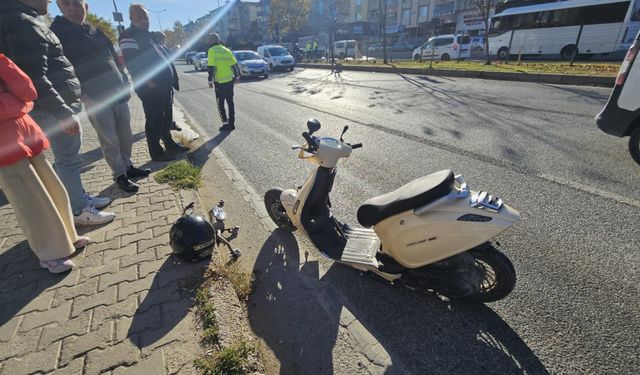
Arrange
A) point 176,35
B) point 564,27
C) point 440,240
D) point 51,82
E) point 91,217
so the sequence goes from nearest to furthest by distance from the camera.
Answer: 1. point 440,240
2. point 51,82
3. point 91,217
4. point 564,27
5. point 176,35

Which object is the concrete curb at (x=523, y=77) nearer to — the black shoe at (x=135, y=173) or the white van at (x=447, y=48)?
the white van at (x=447, y=48)

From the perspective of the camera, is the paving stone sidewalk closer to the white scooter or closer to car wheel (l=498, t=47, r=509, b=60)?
the white scooter

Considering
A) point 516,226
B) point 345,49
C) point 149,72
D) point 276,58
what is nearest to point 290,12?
point 345,49

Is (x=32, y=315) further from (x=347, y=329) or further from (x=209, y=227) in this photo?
(x=347, y=329)

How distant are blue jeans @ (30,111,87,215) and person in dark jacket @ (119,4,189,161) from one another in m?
2.09

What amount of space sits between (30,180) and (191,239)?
125 cm

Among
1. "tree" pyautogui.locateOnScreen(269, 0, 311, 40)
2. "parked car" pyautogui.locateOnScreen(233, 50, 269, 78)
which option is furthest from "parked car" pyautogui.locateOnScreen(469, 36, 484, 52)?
"tree" pyautogui.locateOnScreen(269, 0, 311, 40)

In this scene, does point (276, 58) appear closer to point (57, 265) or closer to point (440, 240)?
point (57, 265)

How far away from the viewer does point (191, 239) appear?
2.58 metres

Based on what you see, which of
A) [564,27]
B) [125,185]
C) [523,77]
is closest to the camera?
[125,185]

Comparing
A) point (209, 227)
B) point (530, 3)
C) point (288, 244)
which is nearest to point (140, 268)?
point (209, 227)

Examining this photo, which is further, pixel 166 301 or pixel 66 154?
pixel 66 154

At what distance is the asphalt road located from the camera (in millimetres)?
2033

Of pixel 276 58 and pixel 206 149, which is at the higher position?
pixel 276 58
